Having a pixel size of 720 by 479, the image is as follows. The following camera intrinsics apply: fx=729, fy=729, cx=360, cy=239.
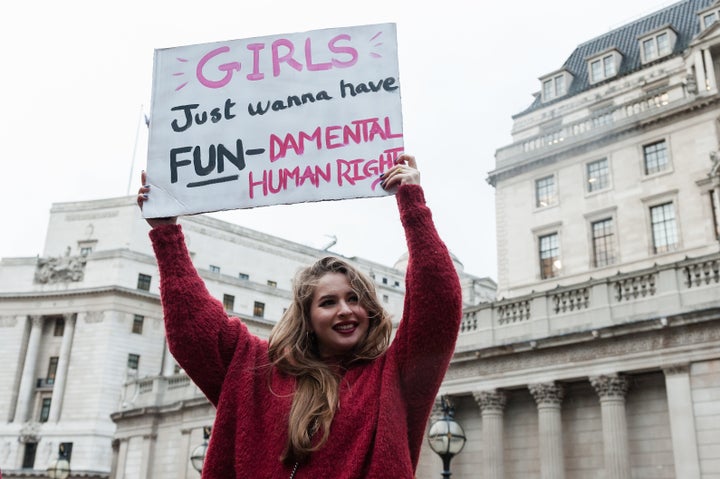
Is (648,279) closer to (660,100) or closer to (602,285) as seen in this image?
(602,285)

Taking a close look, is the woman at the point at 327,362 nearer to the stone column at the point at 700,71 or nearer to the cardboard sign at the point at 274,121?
the cardboard sign at the point at 274,121

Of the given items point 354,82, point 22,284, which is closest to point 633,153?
point 354,82

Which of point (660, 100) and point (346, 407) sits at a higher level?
point (660, 100)

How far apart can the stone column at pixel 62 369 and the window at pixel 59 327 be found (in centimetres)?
82

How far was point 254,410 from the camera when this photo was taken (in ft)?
9.77

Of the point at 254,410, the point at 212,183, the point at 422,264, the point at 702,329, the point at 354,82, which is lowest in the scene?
the point at 254,410

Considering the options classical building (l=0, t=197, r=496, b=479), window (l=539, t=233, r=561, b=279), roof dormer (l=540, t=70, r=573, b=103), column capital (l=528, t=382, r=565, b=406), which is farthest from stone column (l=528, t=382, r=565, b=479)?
classical building (l=0, t=197, r=496, b=479)

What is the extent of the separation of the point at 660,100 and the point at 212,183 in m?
34.9

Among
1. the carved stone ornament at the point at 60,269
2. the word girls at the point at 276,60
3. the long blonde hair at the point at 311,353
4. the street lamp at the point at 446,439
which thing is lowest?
the long blonde hair at the point at 311,353

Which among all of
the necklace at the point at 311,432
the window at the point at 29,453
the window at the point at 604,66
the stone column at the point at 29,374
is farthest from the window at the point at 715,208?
the stone column at the point at 29,374

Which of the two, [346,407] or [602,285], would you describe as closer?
[346,407]

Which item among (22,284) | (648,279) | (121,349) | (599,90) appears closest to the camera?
(648,279)

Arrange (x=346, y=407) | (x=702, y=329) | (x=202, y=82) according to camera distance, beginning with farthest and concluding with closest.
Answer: (x=702, y=329) < (x=202, y=82) < (x=346, y=407)

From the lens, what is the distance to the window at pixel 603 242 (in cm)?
3375
